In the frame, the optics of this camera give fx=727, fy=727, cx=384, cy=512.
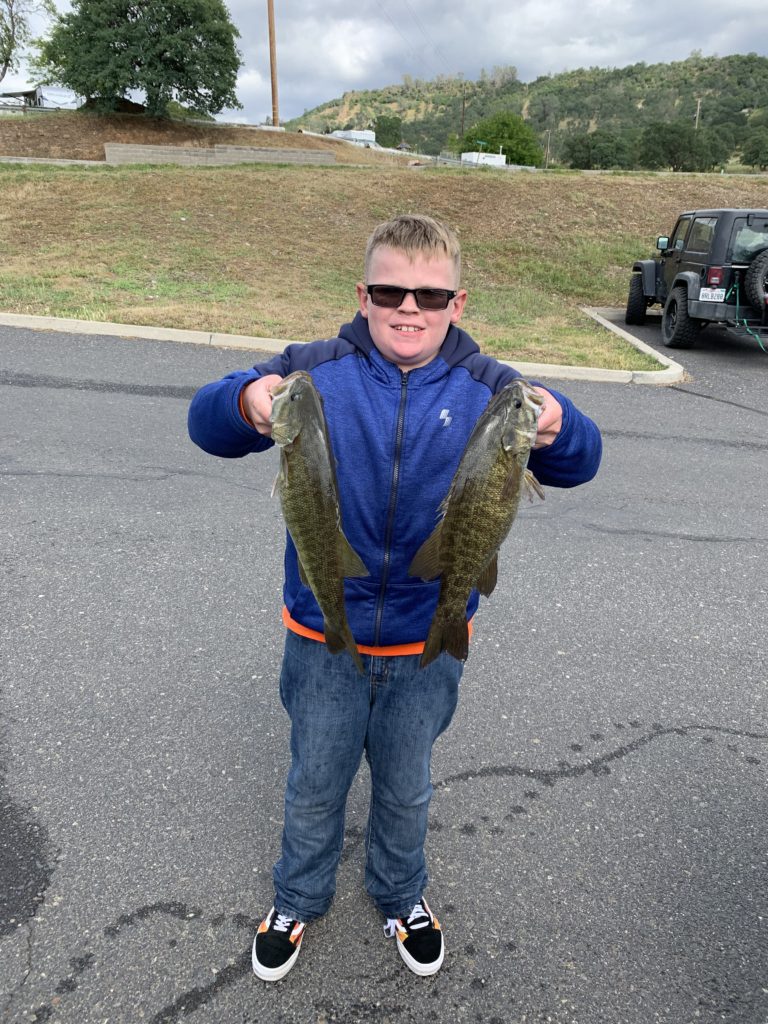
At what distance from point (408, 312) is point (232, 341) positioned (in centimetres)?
803

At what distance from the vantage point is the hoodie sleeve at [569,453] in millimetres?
1842

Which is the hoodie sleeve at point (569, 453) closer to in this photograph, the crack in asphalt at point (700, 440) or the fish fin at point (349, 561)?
the fish fin at point (349, 561)

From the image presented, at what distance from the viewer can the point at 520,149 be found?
264ft

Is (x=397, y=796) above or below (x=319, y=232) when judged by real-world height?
below

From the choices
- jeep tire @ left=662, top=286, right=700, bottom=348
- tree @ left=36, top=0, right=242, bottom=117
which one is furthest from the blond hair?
tree @ left=36, top=0, right=242, bottom=117

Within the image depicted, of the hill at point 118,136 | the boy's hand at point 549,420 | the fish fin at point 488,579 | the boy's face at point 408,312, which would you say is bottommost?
the fish fin at point 488,579

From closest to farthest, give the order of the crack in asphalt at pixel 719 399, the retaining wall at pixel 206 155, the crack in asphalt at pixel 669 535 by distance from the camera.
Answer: the crack in asphalt at pixel 669 535 < the crack in asphalt at pixel 719 399 < the retaining wall at pixel 206 155

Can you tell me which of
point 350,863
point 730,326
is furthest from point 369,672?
point 730,326

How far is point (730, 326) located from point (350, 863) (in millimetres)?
10311

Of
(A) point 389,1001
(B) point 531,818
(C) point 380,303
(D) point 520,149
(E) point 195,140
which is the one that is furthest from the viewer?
(D) point 520,149

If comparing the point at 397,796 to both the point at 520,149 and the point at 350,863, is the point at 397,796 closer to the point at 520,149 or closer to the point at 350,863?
the point at 350,863

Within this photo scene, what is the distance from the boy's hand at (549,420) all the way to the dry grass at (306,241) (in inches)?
318

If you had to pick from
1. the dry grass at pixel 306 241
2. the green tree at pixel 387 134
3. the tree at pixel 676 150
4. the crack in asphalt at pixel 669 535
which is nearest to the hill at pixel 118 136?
the dry grass at pixel 306 241

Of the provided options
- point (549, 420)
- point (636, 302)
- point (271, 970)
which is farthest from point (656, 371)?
point (271, 970)
